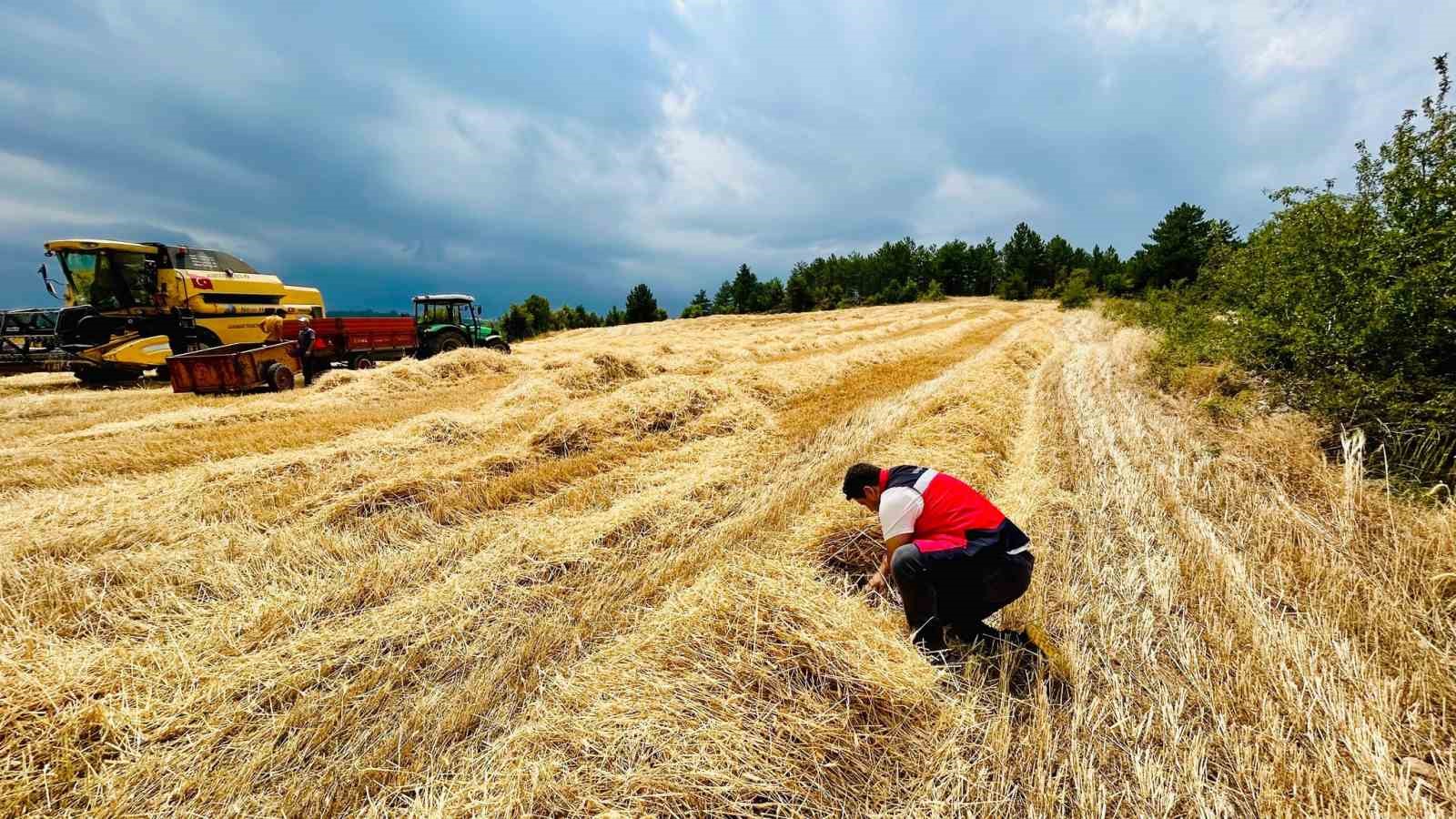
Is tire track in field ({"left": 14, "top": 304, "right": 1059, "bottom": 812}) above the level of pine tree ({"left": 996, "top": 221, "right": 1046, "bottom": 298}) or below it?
below

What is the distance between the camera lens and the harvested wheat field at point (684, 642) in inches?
81.9

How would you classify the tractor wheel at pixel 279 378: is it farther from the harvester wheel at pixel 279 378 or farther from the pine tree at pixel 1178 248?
the pine tree at pixel 1178 248

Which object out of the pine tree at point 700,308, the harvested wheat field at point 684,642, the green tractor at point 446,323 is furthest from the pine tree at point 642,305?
the harvested wheat field at point 684,642

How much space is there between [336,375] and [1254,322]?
1759 centimetres

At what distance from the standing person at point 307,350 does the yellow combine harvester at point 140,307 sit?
163 inches

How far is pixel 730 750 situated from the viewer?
7.06 feet

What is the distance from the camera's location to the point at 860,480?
10.6 feet

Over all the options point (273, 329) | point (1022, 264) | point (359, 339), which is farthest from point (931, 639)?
point (1022, 264)

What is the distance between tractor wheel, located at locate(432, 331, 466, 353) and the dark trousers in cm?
1770

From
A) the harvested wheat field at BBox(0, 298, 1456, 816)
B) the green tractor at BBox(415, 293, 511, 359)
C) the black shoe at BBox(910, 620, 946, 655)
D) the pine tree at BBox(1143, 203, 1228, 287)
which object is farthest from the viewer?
the pine tree at BBox(1143, 203, 1228, 287)

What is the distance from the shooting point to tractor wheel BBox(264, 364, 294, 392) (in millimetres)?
11352

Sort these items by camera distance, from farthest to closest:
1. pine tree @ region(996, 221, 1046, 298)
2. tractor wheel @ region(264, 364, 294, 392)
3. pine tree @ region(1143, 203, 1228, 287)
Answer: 1. pine tree @ region(996, 221, 1046, 298)
2. pine tree @ region(1143, 203, 1228, 287)
3. tractor wheel @ region(264, 364, 294, 392)

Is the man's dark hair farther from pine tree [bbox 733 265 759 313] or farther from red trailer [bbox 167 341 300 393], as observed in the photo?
pine tree [bbox 733 265 759 313]

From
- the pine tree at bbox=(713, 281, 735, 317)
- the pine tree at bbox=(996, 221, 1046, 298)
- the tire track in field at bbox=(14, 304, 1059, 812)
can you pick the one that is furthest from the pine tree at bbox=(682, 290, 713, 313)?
the tire track in field at bbox=(14, 304, 1059, 812)
